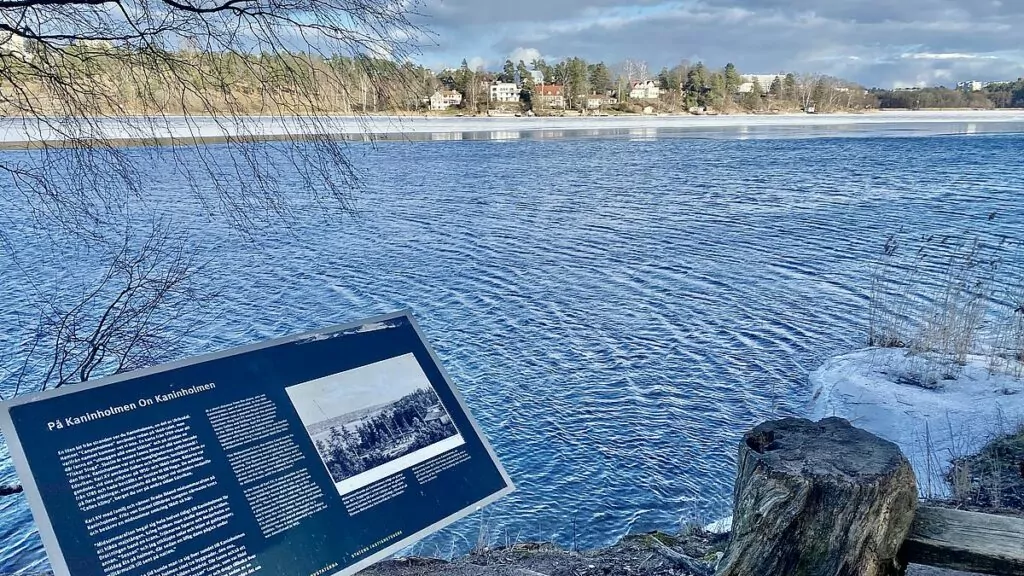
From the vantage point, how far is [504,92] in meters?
99.4

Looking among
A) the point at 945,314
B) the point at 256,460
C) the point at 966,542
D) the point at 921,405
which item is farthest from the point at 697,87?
the point at 256,460

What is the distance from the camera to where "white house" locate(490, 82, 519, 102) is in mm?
94500

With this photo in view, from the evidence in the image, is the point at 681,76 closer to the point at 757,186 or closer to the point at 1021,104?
the point at 1021,104

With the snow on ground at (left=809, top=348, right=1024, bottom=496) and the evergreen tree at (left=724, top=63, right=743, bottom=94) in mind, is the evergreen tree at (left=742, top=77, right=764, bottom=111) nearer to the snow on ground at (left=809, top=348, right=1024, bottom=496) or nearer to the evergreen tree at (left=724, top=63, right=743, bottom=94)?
the evergreen tree at (left=724, top=63, right=743, bottom=94)

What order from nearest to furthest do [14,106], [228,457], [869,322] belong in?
[228,457], [14,106], [869,322]

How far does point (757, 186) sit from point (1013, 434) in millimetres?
20955

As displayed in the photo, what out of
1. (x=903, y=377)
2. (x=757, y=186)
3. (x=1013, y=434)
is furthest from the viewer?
(x=757, y=186)

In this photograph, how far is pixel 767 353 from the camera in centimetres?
932

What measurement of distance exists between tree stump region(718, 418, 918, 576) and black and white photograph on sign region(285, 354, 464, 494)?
121cm

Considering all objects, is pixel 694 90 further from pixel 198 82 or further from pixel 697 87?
pixel 198 82

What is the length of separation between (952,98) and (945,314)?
125 metres

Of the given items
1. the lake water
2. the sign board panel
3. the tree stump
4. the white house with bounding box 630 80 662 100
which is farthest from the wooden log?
the white house with bounding box 630 80 662 100

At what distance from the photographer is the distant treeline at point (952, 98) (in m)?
111

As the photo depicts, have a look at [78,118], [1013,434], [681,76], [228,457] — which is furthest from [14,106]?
[681,76]
